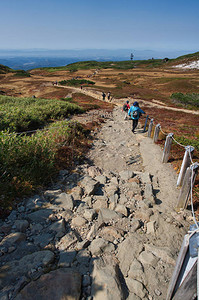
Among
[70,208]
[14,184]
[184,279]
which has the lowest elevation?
[70,208]

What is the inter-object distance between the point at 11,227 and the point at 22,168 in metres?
2.16

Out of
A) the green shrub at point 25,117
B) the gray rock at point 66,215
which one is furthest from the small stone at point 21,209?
the green shrub at point 25,117

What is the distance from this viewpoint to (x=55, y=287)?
3.02 m

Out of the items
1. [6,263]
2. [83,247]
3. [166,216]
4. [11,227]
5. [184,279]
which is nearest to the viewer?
[184,279]

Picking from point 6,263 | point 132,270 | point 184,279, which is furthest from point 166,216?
point 6,263

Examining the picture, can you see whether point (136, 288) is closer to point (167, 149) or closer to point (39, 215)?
point (39, 215)

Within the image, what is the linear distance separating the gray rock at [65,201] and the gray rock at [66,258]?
5.10ft

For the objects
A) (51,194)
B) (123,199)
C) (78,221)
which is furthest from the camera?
(123,199)

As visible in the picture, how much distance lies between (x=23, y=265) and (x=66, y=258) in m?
0.82

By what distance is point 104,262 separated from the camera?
371 centimetres

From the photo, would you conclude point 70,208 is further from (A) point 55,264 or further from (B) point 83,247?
(A) point 55,264

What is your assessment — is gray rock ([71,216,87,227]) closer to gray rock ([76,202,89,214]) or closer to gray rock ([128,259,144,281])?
gray rock ([76,202,89,214])

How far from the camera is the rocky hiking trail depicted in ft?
10.5

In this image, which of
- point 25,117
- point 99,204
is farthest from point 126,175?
point 25,117
